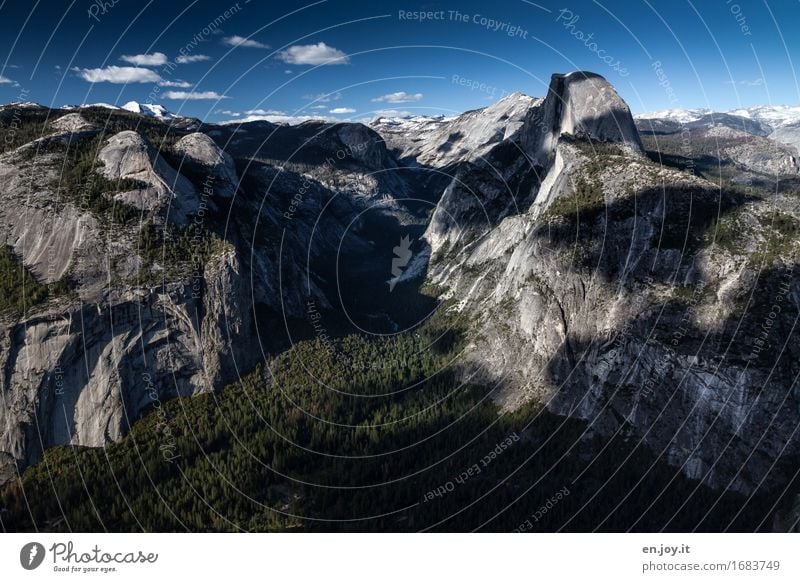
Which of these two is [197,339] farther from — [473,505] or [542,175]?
[542,175]

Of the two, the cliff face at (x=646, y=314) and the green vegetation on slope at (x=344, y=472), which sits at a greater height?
the cliff face at (x=646, y=314)

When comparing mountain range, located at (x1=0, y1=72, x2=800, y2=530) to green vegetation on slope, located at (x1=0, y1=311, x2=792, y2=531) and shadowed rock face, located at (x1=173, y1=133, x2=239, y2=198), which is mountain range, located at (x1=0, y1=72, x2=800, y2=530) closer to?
green vegetation on slope, located at (x1=0, y1=311, x2=792, y2=531)

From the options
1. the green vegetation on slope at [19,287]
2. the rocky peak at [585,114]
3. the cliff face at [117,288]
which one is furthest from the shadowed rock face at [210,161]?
the rocky peak at [585,114]
